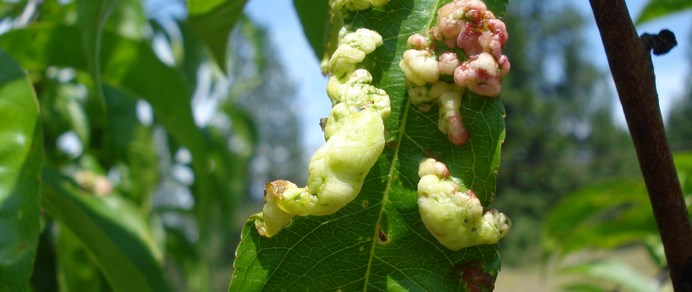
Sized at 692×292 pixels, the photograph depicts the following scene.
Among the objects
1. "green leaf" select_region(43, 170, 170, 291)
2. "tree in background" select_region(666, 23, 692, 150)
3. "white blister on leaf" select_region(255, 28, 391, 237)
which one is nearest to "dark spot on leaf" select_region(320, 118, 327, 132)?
"white blister on leaf" select_region(255, 28, 391, 237)

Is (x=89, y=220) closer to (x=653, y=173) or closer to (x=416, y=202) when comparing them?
(x=416, y=202)

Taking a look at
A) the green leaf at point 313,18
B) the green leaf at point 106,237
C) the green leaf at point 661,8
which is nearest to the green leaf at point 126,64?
the green leaf at point 106,237

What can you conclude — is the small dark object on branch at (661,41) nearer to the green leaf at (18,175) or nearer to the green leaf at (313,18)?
the green leaf at (313,18)

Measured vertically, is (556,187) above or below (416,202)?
below

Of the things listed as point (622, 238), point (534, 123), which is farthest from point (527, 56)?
point (622, 238)

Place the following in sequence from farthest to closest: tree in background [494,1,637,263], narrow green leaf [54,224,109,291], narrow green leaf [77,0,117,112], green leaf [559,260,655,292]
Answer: tree in background [494,1,637,263], green leaf [559,260,655,292], narrow green leaf [54,224,109,291], narrow green leaf [77,0,117,112]

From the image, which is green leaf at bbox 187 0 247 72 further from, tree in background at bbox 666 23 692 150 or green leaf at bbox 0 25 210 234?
tree in background at bbox 666 23 692 150
